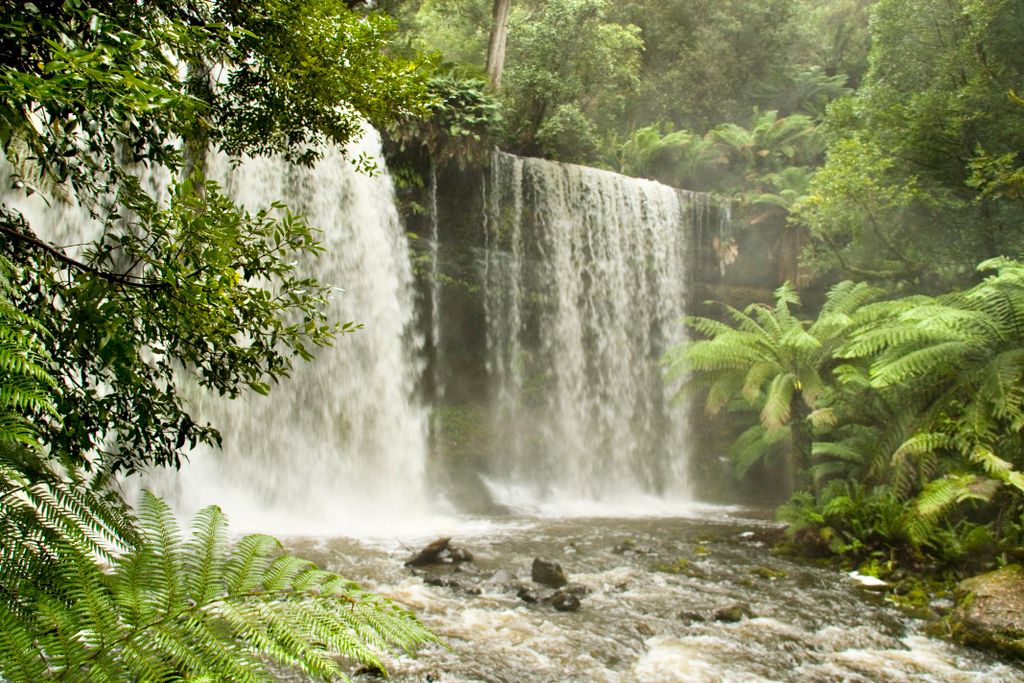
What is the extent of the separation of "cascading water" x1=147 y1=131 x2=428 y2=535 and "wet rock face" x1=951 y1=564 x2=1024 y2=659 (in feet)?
22.7

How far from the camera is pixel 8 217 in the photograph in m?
3.10

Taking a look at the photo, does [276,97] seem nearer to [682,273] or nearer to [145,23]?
[145,23]

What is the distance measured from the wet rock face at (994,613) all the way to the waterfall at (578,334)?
28.5ft

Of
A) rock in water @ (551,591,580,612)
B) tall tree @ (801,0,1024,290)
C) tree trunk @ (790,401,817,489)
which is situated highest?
tall tree @ (801,0,1024,290)

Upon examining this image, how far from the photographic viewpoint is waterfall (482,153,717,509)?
47.9 ft

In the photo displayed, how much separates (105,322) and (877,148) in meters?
13.5

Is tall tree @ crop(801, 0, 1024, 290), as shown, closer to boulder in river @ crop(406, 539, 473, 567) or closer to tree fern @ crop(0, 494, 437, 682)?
boulder in river @ crop(406, 539, 473, 567)

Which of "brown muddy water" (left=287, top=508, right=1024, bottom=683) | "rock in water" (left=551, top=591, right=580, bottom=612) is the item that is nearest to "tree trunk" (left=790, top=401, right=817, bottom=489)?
"brown muddy water" (left=287, top=508, right=1024, bottom=683)

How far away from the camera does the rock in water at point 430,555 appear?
7516 mm

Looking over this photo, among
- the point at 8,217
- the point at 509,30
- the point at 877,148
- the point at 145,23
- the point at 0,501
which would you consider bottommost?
the point at 0,501

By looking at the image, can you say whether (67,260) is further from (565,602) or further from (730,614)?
(730,614)

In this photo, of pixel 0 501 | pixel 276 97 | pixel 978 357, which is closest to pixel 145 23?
pixel 276 97

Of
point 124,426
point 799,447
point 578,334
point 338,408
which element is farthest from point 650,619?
point 578,334

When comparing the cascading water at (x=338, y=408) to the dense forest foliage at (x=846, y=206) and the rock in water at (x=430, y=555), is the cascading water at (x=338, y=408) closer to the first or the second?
the rock in water at (x=430, y=555)
